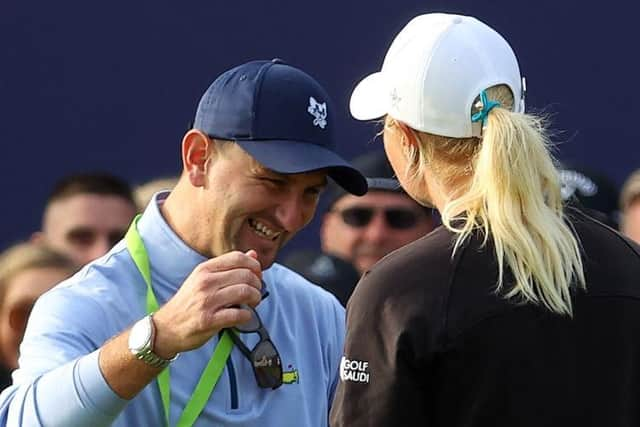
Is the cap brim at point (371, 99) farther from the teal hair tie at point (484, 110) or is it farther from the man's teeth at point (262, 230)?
the man's teeth at point (262, 230)

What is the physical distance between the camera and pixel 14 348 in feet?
14.2

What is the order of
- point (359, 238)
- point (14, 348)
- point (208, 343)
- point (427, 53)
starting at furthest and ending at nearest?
point (359, 238)
point (14, 348)
point (208, 343)
point (427, 53)

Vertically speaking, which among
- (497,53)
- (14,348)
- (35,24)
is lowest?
(14,348)

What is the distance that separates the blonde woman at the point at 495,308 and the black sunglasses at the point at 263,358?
45cm

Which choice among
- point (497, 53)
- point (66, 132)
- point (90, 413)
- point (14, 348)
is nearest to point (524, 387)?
point (497, 53)

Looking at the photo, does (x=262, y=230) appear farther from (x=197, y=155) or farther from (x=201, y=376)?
(x=201, y=376)

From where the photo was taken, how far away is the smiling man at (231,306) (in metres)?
2.84

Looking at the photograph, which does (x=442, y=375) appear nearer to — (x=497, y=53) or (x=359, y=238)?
(x=497, y=53)

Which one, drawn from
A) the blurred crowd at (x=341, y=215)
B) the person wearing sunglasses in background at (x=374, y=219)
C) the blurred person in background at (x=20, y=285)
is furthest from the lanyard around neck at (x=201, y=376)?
the person wearing sunglasses in background at (x=374, y=219)

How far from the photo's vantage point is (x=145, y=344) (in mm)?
2719

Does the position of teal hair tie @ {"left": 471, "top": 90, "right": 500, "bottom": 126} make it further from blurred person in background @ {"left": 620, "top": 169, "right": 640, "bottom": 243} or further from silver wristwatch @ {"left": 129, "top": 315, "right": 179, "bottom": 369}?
blurred person in background @ {"left": 620, "top": 169, "right": 640, "bottom": 243}

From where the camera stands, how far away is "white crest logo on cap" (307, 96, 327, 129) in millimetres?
3089

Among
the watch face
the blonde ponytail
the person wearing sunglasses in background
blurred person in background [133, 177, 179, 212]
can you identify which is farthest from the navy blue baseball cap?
the person wearing sunglasses in background

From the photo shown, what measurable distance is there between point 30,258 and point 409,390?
2224 millimetres
